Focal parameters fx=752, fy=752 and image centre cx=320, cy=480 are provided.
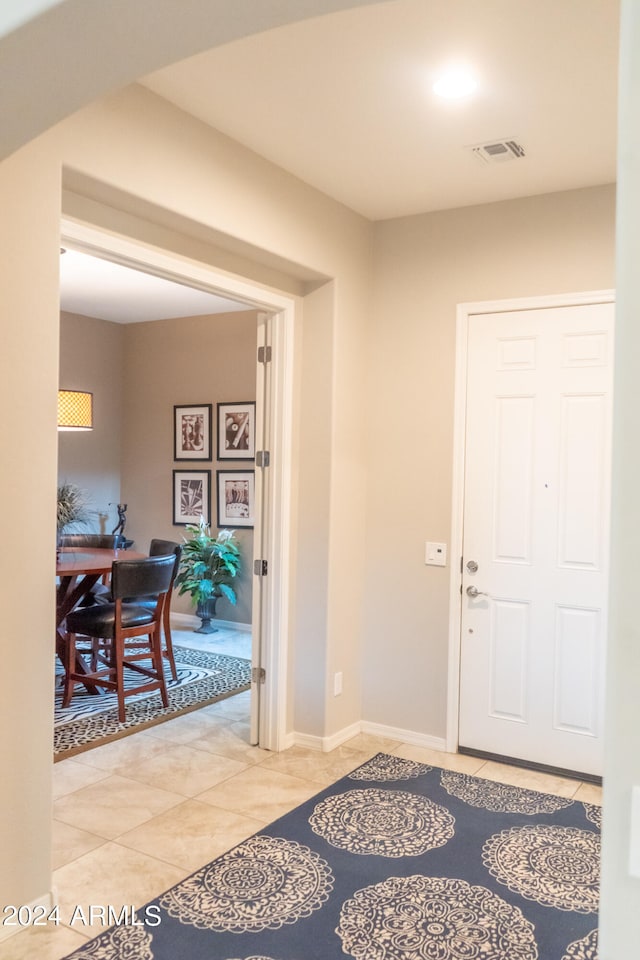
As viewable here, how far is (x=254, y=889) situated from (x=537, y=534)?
2.02m

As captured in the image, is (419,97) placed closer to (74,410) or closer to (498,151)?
(498,151)

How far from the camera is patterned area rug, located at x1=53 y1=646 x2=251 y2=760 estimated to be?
13.1 feet

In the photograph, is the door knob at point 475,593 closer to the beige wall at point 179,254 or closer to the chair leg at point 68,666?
the beige wall at point 179,254

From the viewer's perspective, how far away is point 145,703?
15.0ft

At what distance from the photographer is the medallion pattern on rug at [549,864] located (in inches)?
100

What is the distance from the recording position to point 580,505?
139 inches

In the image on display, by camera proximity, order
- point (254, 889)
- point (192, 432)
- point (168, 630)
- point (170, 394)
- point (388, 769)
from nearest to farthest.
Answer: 1. point (254, 889)
2. point (388, 769)
3. point (168, 630)
4. point (192, 432)
5. point (170, 394)

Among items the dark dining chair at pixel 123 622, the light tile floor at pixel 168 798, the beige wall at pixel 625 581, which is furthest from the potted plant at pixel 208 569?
the beige wall at pixel 625 581

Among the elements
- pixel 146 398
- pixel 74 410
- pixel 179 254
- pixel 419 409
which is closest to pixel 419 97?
pixel 179 254

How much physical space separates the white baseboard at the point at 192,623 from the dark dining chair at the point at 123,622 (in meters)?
1.96

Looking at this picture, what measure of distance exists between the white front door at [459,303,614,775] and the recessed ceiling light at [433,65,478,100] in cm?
124

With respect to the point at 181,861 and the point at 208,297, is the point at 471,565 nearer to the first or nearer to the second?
the point at 181,861

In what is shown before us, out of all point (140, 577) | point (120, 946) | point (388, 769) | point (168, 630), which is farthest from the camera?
point (168, 630)

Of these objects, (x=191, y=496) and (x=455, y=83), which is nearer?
(x=455, y=83)
